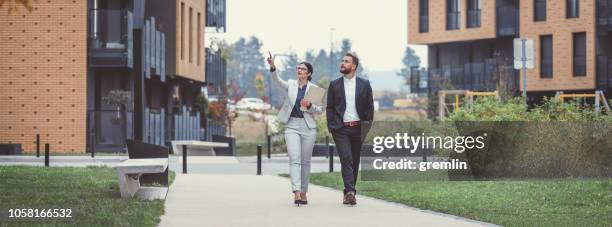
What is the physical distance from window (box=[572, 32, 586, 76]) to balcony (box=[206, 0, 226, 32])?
1606 centimetres

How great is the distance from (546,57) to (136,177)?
4381 centimetres

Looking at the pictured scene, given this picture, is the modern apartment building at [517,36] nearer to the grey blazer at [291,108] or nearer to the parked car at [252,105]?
the parked car at [252,105]

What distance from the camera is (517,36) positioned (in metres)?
62.7

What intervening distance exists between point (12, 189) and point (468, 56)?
159 ft

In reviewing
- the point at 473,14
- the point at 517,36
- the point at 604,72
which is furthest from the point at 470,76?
the point at 604,72

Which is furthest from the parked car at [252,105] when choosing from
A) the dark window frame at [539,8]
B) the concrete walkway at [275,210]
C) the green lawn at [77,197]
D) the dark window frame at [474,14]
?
the concrete walkway at [275,210]

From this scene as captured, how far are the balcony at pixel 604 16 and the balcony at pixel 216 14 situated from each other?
55.4ft

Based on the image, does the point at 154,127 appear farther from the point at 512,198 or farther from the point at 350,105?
the point at 350,105

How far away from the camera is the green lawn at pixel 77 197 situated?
14695 mm

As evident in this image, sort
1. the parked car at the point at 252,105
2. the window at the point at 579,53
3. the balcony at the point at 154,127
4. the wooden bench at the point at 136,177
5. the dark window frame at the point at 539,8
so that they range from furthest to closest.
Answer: the parked car at the point at 252,105
the dark window frame at the point at 539,8
the window at the point at 579,53
the balcony at the point at 154,127
the wooden bench at the point at 136,177

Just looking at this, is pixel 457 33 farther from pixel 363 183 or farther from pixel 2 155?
pixel 363 183

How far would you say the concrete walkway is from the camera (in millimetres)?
15109

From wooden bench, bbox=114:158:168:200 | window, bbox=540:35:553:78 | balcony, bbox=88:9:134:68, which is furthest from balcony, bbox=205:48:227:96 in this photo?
wooden bench, bbox=114:158:168:200

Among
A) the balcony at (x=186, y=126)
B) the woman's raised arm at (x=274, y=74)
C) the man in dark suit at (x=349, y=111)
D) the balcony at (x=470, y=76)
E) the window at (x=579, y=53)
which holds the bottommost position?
the balcony at (x=186, y=126)
